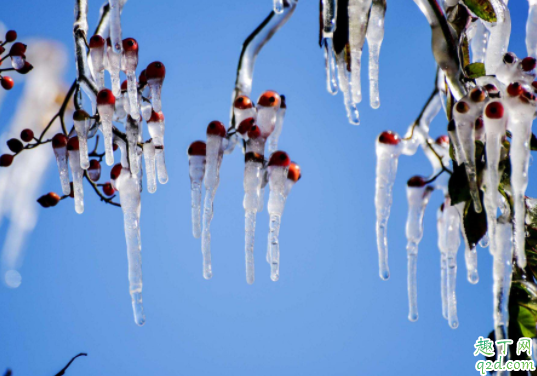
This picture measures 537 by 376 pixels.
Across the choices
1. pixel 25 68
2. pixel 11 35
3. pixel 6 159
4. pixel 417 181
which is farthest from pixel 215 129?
pixel 11 35

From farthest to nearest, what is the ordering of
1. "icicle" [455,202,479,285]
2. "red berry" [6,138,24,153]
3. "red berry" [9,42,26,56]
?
"red berry" [9,42,26,56], "red berry" [6,138,24,153], "icicle" [455,202,479,285]

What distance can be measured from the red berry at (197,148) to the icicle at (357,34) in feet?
1.49

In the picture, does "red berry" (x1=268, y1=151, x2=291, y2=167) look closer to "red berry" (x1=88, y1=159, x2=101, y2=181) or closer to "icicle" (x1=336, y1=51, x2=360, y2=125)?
"icicle" (x1=336, y1=51, x2=360, y2=125)

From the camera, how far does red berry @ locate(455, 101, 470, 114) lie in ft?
4.03

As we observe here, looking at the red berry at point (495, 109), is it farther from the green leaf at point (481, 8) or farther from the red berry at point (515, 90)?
the green leaf at point (481, 8)

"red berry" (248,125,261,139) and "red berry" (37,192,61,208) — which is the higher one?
"red berry" (248,125,261,139)

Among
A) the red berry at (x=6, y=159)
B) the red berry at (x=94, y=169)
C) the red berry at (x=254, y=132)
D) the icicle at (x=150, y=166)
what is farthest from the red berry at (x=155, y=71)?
the red berry at (x=6, y=159)

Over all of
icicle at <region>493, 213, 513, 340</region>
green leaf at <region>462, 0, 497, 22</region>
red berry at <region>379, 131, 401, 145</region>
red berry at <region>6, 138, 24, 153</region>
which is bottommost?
icicle at <region>493, 213, 513, 340</region>

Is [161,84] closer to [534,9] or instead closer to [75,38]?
[75,38]

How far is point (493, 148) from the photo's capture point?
1.24 metres

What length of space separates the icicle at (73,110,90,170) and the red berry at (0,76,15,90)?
1.63 metres

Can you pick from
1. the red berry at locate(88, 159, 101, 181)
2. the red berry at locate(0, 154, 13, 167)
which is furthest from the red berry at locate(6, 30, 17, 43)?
the red berry at locate(88, 159, 101, 181)

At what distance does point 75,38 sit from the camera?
1.68 meters

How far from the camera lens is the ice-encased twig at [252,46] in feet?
4.83
